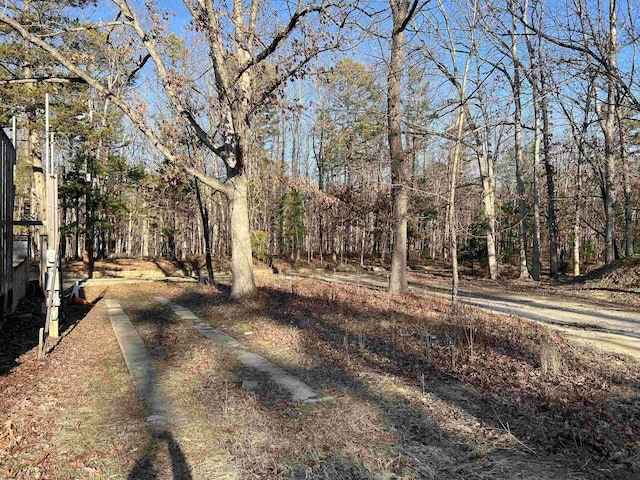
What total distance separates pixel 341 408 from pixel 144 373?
118 inches

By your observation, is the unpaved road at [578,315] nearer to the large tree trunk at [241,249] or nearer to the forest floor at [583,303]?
the forest floor at [583,303]

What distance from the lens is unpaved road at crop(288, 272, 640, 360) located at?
7.82m

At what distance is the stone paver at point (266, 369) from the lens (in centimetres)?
495

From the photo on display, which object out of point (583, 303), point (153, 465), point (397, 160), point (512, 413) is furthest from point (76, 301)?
point (583, 303)

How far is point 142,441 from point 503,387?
147 inches

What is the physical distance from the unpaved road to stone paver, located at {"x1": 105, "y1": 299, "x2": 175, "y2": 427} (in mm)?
6455

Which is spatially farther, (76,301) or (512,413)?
(76,301)

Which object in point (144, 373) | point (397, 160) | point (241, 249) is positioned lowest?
point (144, 373)

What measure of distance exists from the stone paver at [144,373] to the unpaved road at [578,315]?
6.45 meters

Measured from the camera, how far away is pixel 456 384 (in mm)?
5238

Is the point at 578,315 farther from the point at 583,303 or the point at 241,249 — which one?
the point at 241,249

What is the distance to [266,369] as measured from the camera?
6.03 m

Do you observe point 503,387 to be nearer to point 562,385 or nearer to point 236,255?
point 562,385

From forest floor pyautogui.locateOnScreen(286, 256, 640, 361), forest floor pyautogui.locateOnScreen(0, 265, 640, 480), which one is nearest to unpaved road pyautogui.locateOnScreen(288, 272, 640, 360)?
forest floor pyautogui.locateOnScreen(286, 256, 640, 361)
